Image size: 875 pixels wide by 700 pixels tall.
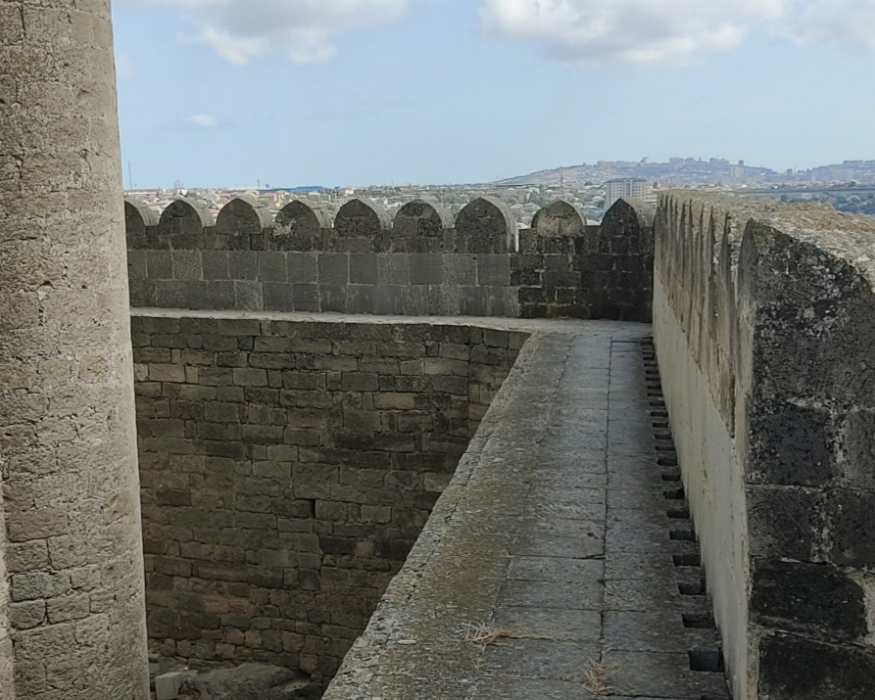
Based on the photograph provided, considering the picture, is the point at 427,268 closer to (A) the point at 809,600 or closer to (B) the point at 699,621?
(B) the point at 699,621

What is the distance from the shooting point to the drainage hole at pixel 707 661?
3074 mm

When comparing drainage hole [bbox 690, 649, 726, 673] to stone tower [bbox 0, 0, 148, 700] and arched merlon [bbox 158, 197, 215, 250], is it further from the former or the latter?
arched merlon [bbox 158, 197, 215, 250]

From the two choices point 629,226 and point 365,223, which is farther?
point 365,223

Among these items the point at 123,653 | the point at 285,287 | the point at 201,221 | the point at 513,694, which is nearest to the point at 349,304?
the point at 285,287

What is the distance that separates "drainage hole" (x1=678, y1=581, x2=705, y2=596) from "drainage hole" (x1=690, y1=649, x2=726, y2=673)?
51 cm

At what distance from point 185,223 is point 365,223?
191 centimetres

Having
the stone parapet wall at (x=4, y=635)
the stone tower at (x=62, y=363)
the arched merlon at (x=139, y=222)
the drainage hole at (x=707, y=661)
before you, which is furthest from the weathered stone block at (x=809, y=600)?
the arched merlon at (x=139, y=222)

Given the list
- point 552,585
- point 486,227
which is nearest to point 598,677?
point 552,585

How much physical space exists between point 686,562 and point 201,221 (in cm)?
784

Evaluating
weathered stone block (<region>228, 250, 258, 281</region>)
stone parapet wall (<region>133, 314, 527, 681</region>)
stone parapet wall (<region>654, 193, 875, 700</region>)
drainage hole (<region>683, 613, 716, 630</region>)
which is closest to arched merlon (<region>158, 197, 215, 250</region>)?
weathered stone block (<region>228, 250, 258, 281</region>)

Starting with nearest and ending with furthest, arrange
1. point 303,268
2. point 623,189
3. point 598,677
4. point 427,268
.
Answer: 1. point 598,677
2. point 427,268
3. point 623,189
4. point 303,268

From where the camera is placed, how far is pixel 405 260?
1027cm

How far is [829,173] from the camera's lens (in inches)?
352

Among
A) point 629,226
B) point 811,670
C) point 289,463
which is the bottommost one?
point 289,463
